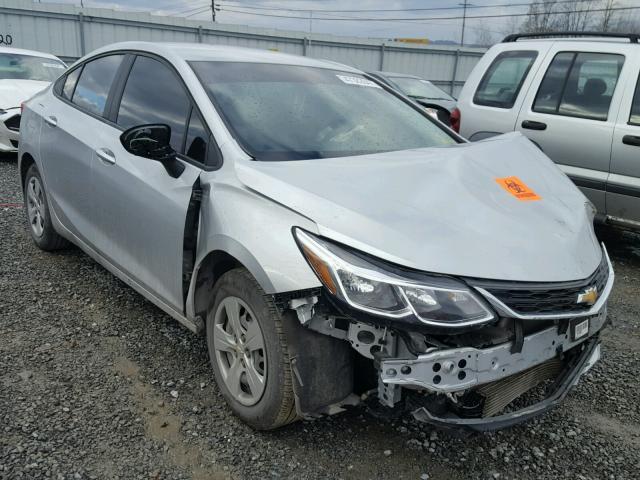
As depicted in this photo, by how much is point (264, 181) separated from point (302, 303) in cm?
56

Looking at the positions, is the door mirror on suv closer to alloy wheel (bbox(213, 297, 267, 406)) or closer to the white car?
alloy wheel (bbox(213, 297, 267, 406))

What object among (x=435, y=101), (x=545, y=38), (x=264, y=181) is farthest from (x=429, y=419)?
(x=435, y=101)

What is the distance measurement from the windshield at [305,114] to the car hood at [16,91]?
6.52m

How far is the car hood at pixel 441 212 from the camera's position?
212 centimetres

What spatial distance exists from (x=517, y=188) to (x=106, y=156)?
2249 millimetres

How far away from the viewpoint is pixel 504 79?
5.86 m

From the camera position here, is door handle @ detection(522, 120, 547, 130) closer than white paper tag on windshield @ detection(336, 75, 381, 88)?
No

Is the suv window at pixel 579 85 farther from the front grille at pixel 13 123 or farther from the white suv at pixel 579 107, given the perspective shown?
the front grille at pixel 13 123

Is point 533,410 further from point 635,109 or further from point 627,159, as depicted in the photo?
point 635,109

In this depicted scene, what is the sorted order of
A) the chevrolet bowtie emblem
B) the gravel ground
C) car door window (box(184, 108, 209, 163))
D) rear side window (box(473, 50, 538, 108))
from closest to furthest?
the chevrolet bowtie emblem < the gravel ground < car door window (box(184, 108, 209, 163)) < rear side window (box(473, 50, 538, 108))

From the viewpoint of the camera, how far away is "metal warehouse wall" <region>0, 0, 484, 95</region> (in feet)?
53.7

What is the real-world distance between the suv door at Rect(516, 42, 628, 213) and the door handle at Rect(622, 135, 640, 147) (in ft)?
0.41

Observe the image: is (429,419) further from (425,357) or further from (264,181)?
(264,181)

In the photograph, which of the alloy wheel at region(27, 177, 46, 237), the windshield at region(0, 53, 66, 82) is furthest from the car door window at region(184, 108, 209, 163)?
the windshield at region(0, 53, 66, 82)
